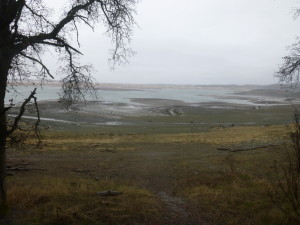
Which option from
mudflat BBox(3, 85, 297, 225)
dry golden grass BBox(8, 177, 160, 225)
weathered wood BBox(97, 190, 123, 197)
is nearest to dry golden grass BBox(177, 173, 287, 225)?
mudflat BBox(3, 85, 297, 225)

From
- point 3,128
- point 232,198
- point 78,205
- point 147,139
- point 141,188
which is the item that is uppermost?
point 3,128

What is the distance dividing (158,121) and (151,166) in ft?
112

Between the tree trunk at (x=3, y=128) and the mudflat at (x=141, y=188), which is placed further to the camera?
the mudflat at (x=141, y=188)

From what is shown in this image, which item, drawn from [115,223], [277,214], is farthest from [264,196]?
[115,223]

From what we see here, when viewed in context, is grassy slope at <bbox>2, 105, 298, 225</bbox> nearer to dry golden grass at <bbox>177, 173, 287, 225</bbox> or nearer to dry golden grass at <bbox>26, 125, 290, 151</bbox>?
dry golden grass at <bbox>177, 173, 287, 225</bbox>

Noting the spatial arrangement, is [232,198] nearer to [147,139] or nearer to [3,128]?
[3,128]

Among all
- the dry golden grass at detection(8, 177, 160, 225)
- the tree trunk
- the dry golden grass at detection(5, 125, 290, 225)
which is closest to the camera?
the tree trunk

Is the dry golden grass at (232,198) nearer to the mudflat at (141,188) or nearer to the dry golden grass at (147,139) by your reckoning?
the mudflat at (141,188)

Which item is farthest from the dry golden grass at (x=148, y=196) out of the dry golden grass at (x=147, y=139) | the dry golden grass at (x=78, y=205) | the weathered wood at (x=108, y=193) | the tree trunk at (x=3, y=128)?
the dry golden grass at (x=147, y=139)

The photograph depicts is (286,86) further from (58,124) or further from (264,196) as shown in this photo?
(58,124)

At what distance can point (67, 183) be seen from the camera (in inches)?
421

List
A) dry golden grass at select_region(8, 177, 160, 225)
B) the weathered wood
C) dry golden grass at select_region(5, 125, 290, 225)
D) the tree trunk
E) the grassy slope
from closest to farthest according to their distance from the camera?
the tree trunk < dry golden grass at select_region(8, 177, 160, 225) < dry golden grass at select_region(5, 125, 290, 225) < the grassy slope < the weathered wood

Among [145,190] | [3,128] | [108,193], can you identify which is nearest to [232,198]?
[145,190]

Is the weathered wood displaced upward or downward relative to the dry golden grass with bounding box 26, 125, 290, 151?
upward
